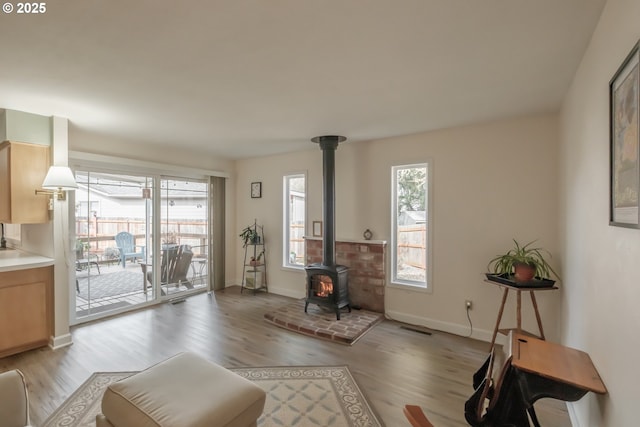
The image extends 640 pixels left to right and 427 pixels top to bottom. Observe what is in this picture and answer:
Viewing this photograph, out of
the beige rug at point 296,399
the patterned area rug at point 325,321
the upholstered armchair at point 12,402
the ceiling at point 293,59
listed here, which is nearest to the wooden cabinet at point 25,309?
the beige rug at point 296,399

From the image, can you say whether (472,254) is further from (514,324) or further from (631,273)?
(631,273)

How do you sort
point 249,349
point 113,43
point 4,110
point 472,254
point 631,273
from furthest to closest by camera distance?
point 472,254
point 249,349
point 4,110
point 113,43
point 631,273

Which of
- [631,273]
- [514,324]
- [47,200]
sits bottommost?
[514,324]

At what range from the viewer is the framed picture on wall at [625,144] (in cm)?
113

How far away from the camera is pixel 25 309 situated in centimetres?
312

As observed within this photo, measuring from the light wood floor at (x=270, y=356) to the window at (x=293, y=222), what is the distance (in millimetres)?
1281

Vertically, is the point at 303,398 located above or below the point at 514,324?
below

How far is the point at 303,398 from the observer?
2361 millimetres

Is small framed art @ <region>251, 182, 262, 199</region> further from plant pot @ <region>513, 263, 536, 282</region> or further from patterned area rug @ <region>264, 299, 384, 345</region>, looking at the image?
plant pot @ <region>513, 263, 536, 282</region>

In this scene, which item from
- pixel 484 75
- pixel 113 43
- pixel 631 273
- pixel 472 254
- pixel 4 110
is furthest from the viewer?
pixel 472 254

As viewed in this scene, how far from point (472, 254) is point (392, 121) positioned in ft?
5.96

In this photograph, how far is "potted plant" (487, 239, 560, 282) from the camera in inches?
107

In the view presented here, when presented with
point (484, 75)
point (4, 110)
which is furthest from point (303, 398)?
point (4, 110)

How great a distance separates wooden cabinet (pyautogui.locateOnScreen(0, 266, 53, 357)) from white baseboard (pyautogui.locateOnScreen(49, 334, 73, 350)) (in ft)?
0.32
